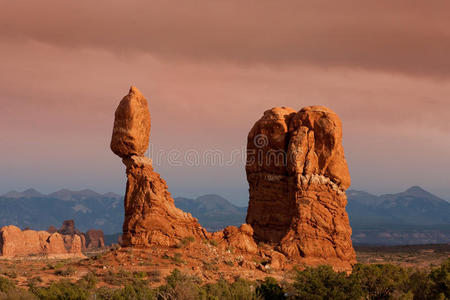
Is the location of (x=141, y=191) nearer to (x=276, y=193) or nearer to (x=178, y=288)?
(x=178, y=288)

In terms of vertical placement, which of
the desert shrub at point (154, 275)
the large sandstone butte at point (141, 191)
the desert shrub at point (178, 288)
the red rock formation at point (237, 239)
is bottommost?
the desert shrub at point (178, 288)

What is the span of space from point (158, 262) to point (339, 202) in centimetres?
1448

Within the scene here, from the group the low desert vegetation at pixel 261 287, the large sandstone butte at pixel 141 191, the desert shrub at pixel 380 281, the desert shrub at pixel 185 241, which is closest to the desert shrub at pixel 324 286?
the low desert vegetation at pixel 261 287

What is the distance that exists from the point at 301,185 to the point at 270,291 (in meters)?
11.0

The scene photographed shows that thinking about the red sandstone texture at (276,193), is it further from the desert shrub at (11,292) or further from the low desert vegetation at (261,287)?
the desert shrub at (11,292)

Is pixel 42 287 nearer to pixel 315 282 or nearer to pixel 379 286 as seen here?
pixel 315 282

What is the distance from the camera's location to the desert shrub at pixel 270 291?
30.0m

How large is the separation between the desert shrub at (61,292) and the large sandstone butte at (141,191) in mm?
6431

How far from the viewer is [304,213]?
3897 centimetres

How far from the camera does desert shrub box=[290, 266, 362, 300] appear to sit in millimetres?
28891

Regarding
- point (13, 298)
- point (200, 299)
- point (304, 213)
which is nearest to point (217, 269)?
point (200, 299)

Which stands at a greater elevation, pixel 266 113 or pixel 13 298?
pixel 266 113

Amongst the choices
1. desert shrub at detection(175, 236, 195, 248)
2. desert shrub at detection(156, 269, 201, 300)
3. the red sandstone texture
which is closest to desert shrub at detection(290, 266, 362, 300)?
desert shrub at detection(156, 269, 201, 300)

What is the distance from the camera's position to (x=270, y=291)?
30188 millimetres
